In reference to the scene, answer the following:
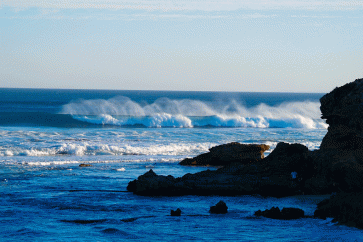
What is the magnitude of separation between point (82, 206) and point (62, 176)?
4.48m

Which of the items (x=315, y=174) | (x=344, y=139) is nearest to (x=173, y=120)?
(x=315, y=174)

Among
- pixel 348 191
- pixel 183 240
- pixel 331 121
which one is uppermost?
pixel 331 121

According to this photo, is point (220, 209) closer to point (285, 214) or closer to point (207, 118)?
point (285, 214)

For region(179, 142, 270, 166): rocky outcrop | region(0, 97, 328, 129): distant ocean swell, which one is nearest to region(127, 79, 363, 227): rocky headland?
region(179, 142, 270, 166): rocky outcrop

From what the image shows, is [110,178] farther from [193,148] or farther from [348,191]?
[193,148]

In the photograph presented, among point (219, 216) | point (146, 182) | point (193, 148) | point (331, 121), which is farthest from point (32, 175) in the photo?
point (193, 148)

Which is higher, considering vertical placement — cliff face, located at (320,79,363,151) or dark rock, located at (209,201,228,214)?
cliff face, located at (320,79,363,151)

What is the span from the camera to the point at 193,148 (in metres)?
25.9

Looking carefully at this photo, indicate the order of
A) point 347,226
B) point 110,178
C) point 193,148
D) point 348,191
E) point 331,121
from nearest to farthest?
1. point 347,226
2. point 348,191
3. point 331,121
4. point 110,178
5. point 193,148

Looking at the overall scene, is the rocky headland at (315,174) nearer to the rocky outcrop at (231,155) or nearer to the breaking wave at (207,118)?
the rocky outcrop at (231,155)

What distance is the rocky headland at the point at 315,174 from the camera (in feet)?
32.4

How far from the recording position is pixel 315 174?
42.8 feet

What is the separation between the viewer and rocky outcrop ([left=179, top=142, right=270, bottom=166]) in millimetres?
18125

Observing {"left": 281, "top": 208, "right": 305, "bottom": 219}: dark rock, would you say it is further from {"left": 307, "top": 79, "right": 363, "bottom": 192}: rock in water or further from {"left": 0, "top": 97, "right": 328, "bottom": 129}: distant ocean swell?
{"left": 0, "top": 97, "right": 328, "bottom": 129}: distant ocean swell
